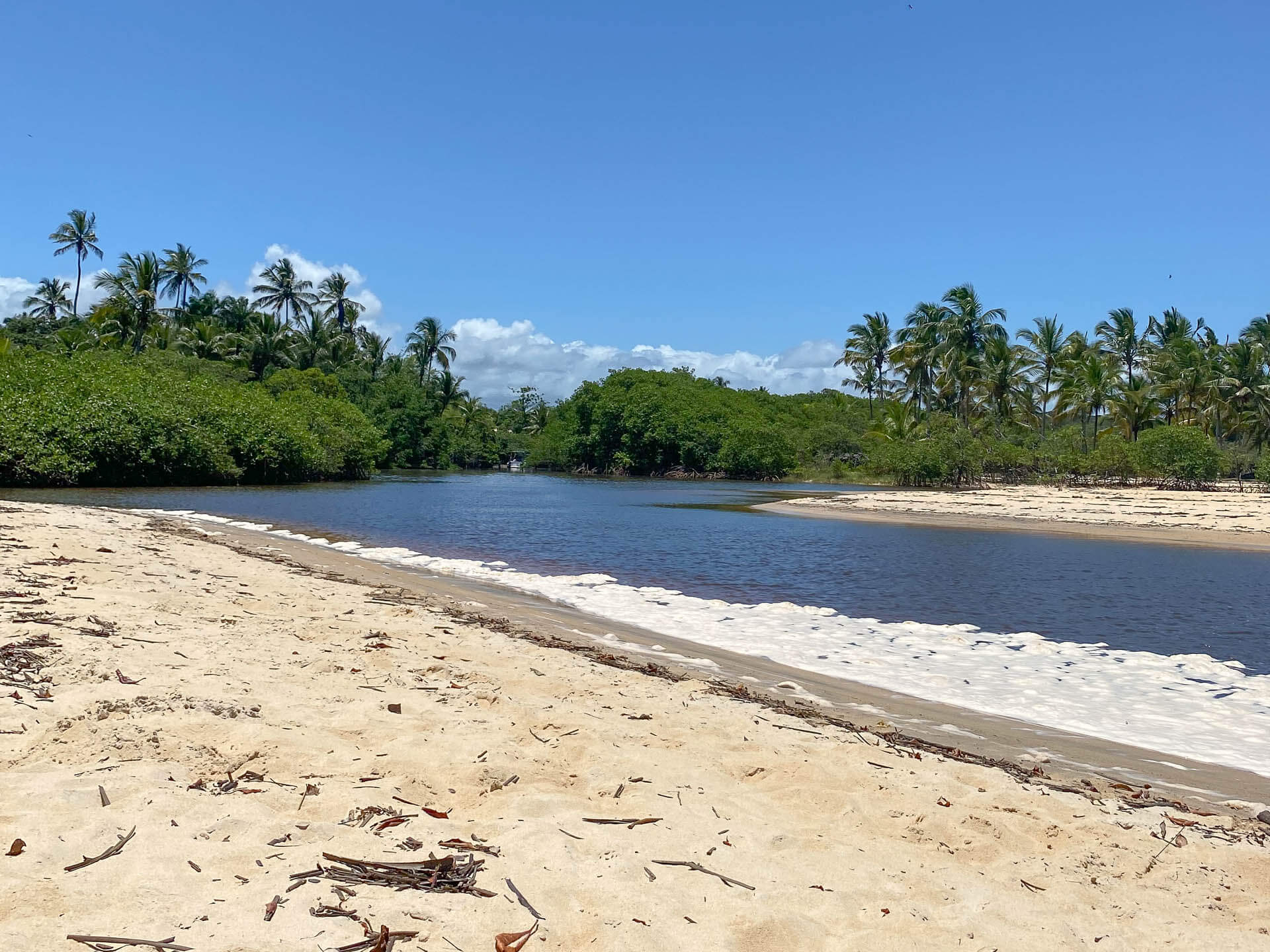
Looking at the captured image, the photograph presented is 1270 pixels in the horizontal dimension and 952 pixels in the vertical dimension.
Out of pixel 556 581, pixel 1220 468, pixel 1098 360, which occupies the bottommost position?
pixel 556 581

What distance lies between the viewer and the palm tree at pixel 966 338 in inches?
A: 2388

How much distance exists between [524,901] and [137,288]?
236 ft

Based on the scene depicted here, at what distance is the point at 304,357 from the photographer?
73500 millimetres

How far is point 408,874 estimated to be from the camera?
3133mm

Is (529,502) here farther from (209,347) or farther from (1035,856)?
(209,347)

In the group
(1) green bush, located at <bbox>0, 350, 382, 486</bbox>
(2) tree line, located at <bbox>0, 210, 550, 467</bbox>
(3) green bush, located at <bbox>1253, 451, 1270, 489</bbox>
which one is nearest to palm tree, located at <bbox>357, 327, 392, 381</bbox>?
(2) tree line, located at <bbox>0, 210, 550, 467</bbox>

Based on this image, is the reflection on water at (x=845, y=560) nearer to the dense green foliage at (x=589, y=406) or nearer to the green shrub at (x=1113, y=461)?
the dense green foliage at (x=589, y=406)

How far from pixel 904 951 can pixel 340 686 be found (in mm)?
4032

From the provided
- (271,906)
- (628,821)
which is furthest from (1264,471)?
(271,906)

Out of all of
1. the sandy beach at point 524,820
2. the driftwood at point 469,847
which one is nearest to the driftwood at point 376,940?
the sandy beach at point 524,820

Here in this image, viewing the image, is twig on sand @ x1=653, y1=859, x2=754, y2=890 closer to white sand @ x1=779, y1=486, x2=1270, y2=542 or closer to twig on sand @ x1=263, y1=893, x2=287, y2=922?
twig on sand @ x1=263, y1=893, x2=287, y2=922

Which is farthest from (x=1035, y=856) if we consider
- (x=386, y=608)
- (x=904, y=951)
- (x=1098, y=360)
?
(x=1098, y=360)

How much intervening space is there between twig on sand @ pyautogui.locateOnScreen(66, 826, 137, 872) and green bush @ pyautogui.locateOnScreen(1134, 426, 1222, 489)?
4682cm

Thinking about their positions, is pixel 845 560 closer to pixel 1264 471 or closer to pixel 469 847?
pixel 469 847
